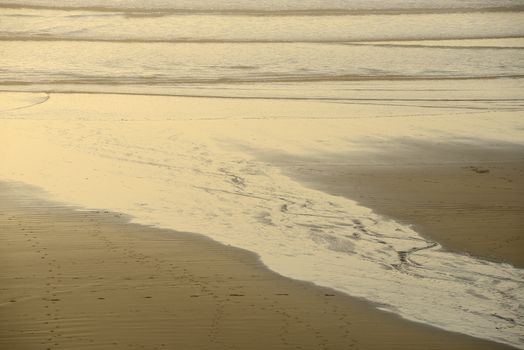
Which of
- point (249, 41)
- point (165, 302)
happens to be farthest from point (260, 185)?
point (249, 41)

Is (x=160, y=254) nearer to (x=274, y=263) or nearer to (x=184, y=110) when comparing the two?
(x=274, y=263)

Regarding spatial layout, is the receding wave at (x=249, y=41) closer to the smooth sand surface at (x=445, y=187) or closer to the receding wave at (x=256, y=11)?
the receding wave at (x=256, y=11)

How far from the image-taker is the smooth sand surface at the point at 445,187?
30.4ft

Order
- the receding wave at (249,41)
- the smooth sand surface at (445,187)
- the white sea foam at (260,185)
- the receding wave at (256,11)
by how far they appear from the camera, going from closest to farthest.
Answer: the white sea foam at (260,185) → the smooth sand surface at (445,187) → the receding wave at (249,41) → the receding wave at (256,11)

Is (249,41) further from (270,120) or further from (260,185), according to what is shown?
(260,185)

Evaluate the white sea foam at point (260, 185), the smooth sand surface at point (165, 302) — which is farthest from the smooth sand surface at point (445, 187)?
the smooth sand surface at point (165, 302)

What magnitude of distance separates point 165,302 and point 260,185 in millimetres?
3818

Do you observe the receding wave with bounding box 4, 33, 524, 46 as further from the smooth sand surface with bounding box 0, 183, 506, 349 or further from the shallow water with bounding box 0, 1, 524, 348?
the smooth sand surface with bounding box 0, 183, 506, 349

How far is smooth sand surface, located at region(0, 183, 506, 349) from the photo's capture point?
21.9ft

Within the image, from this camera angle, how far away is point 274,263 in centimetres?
831

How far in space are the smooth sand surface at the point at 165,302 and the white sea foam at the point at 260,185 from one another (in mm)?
307

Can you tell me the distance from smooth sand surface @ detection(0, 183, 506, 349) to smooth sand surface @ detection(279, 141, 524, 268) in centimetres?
198

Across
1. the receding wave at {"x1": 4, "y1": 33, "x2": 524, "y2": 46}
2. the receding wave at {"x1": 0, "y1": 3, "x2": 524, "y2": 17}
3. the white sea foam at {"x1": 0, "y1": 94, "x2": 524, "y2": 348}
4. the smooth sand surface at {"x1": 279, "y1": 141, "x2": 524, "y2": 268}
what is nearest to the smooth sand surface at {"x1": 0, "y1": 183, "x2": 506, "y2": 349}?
the white sea foam at {"x1": 0, "y1": 94, "x2": 524, "y2": 348}

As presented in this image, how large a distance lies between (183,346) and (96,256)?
2051 millimetres
